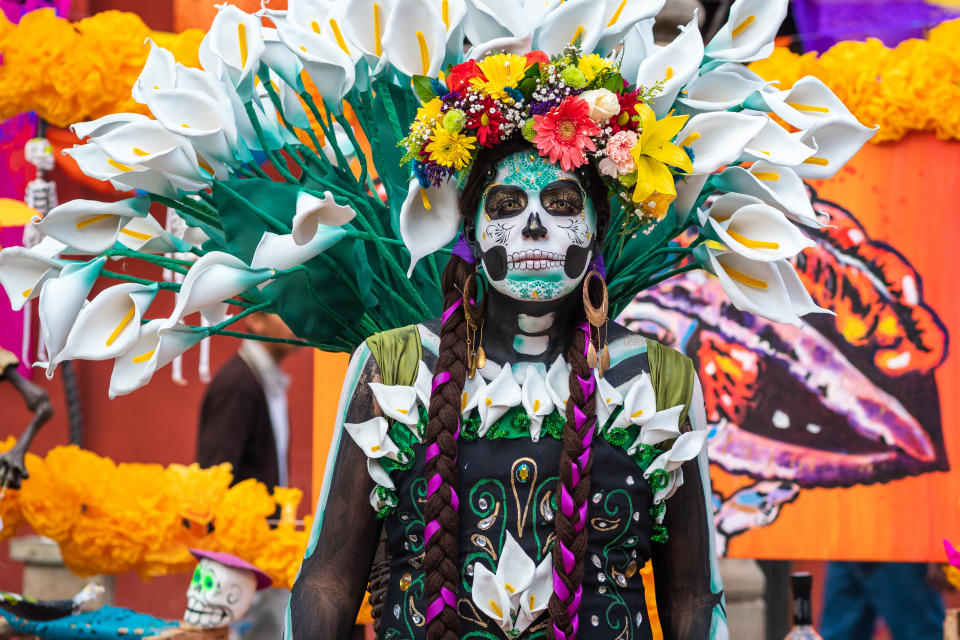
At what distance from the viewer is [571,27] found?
2320 mm

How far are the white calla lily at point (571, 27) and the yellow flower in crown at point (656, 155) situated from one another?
18 centimetres

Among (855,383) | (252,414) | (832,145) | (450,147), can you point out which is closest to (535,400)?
(450,147)

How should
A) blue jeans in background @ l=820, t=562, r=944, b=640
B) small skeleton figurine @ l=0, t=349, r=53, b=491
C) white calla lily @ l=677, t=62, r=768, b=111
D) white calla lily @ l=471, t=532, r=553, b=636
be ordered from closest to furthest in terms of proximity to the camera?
white calla lily @ l=471, t=532, r=553, b=636 → white calla lily @ l=677, t=62, r=768, b=111 → small skeleton figurine @ l=0, t=349, r=53, b=491 → blue jeans in background @ l=820, t=562, r=944, b=640

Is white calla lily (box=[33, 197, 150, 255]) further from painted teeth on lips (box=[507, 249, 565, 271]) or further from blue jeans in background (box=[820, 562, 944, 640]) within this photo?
blue jeans in background (box=[820, 562, 944, 640])

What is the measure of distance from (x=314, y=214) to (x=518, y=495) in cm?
57

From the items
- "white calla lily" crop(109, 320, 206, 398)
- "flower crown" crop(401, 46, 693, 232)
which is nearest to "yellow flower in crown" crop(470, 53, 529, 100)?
"flower crown" crop(401, 46, 693, 232)

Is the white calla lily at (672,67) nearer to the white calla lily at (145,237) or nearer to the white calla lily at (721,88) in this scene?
the white calla lily at (721,88)

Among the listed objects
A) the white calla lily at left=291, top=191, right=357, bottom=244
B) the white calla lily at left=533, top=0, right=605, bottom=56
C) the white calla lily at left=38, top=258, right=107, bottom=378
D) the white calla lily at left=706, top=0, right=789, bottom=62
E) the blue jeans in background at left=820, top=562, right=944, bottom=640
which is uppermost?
the white calla lily at left=706, top=0, right=789, bottom=62

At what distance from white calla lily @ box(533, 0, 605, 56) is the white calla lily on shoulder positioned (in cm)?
10

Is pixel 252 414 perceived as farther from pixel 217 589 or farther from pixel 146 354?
pixel 146 354

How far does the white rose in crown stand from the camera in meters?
2.17

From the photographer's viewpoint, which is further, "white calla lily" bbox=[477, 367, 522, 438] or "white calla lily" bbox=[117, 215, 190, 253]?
"white calla lily" bbox=[117, 215, 190, 253]

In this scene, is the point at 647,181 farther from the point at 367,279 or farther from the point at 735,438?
the point at 735,438

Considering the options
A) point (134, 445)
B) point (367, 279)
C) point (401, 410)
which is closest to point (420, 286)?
point (367, 279)
